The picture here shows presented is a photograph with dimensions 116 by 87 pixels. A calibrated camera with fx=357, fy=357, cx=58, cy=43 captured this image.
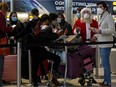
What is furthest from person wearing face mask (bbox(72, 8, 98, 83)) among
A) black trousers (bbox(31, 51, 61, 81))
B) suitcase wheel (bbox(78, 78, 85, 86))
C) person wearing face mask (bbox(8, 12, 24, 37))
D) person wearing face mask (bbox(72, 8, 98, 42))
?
person wearing face mask (bbox(8, 12, 24, 37))

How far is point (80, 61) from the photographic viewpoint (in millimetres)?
7285

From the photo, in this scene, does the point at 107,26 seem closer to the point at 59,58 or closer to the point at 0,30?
the point at 59,58

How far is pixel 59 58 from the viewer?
703 centimetres

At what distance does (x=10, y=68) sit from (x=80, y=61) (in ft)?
5.60

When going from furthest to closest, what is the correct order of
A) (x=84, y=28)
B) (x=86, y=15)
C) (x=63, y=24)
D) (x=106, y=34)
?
(x=63, y=24) → (x=84, y=28) → (x=86, y=15) → (x=106, y=34)

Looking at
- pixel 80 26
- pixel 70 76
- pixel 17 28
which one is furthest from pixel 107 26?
pixel 17 28

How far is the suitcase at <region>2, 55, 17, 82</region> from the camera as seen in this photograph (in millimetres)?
8023

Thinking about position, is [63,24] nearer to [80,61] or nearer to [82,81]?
[80,61]

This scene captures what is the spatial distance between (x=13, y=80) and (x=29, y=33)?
4.97ft

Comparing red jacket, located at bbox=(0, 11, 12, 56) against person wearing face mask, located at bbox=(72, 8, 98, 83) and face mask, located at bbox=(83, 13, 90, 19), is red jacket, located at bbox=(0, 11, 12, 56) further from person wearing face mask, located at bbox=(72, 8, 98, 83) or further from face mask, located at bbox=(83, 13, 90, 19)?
face mask, located at bbox=(83, 13, 90, 19)

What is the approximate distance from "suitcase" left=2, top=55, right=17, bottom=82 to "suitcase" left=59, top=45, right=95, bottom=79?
1254mm

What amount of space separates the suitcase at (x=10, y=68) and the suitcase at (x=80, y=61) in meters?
1.25

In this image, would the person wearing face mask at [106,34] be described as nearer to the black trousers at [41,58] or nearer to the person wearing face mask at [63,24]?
the black trousers at [41,58]

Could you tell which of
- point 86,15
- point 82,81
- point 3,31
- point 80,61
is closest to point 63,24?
point 86,15
